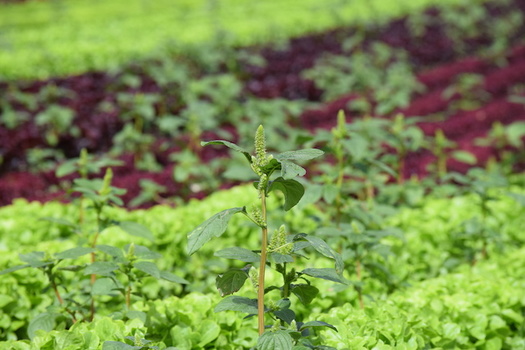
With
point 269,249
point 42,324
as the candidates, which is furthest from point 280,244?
point 42,324

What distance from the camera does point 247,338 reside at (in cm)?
187

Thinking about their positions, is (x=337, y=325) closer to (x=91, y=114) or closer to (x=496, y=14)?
(x=91, y=114)

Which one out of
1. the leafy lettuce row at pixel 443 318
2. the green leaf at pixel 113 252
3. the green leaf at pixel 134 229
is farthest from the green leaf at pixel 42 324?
the leafy lettuce row at pixel 443 318

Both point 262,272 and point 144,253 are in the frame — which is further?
point 144,253

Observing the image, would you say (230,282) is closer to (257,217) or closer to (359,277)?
(257,217)

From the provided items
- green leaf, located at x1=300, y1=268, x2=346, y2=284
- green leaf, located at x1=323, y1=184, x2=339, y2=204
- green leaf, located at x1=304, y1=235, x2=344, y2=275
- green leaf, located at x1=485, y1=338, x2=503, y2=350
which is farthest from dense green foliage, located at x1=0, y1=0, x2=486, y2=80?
green leaf, located at x1=304, y1=235, x2=344, y2=275

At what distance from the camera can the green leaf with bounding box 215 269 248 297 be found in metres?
1.49

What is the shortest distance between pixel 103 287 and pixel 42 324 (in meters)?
0.22

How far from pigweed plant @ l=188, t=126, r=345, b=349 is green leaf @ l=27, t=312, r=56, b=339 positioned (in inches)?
24.3

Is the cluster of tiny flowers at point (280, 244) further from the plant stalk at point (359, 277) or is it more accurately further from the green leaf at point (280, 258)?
the plant stalk at point (359, 277)

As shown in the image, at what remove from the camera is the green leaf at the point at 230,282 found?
58.6 inches

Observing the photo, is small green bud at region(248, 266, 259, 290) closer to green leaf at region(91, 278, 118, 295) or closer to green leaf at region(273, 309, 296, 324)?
green leaf at region(273, 309, 296, 324)

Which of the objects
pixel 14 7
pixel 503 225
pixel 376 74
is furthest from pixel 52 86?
pixel 14 7

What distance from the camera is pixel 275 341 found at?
1358 millimetres
